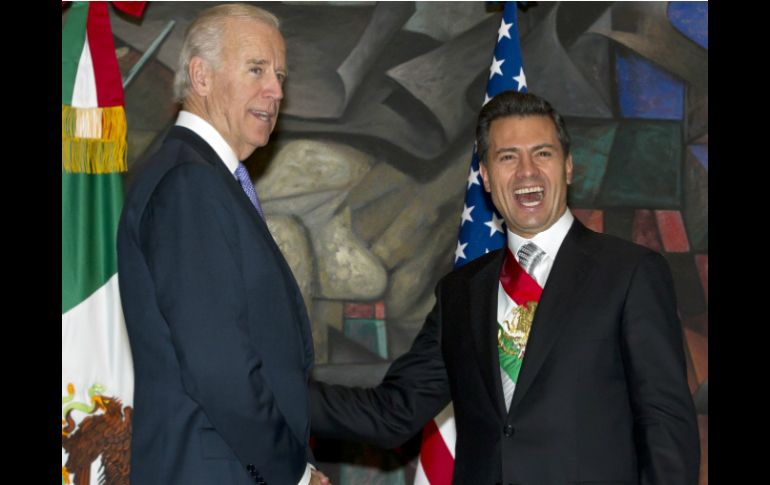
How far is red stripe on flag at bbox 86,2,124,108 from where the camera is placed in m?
4.27

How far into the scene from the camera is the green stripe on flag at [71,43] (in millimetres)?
4367

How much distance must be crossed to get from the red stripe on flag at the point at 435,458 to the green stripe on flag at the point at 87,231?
1.73 meters

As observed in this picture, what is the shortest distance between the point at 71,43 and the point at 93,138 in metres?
0.57

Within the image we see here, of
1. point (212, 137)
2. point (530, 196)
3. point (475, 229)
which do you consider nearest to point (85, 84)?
point (475, 229)

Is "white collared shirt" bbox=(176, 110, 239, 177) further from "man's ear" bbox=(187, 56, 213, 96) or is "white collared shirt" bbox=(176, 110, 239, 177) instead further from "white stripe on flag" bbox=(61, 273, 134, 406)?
"white stripe on flag" bbox=(61, 273, 134, 406)

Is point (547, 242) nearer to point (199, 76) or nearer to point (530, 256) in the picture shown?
point (530, 256)

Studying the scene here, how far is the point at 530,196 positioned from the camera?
2572mm

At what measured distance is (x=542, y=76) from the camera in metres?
4.86

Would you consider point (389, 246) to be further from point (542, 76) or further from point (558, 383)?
point (558, 383)

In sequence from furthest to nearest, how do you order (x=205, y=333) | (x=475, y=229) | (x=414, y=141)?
(x=414, y=141) → (x=475, y=229) → (x=205, y=333)

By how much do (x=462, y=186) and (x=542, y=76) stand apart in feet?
2.51

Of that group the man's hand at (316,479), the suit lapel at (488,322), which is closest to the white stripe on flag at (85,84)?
the suit lapel at (488,322)

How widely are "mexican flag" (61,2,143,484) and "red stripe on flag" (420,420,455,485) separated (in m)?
1.47

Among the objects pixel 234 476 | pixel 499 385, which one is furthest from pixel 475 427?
pixel 234 476
